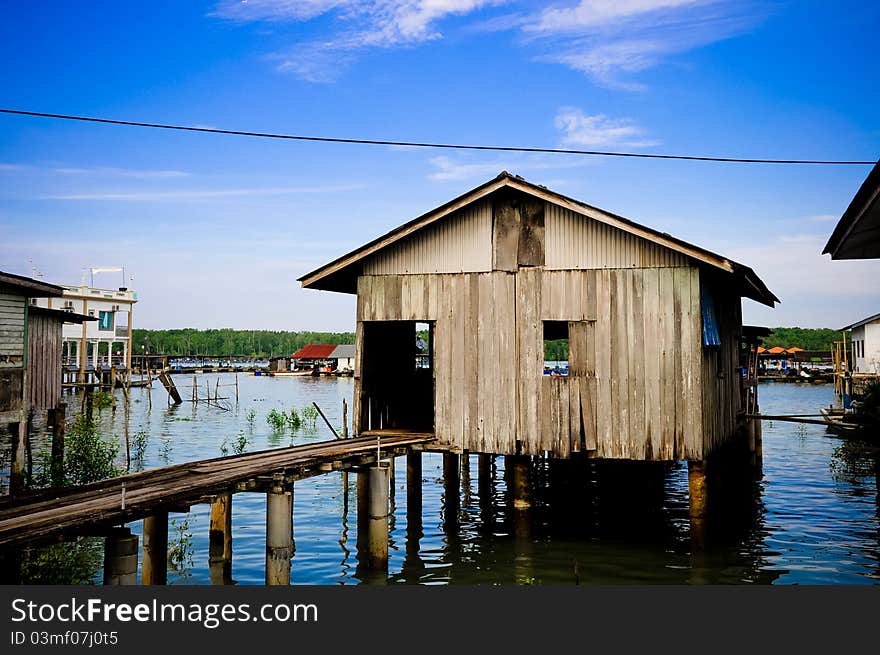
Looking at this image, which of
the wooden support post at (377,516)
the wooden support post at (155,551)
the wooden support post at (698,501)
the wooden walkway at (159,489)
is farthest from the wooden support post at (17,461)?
the wooden support post at (698,501)

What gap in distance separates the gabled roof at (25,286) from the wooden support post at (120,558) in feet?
38.9

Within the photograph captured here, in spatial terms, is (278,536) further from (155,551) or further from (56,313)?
(56,313)

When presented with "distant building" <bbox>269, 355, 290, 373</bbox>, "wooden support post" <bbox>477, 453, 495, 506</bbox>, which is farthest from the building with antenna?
"distant building" <bbox>269, 355, 290, 373</bbox>

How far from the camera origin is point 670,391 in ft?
50.8

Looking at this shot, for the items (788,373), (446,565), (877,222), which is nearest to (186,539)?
(446,565)

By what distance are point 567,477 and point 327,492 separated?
26.0ft

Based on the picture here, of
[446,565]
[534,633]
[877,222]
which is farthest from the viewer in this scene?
[446,565]

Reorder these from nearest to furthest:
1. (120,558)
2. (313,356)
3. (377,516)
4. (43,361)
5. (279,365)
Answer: (120,558) → (377,516) → (43,361) → (313,356) → (279,365)

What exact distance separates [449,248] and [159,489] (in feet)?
26.7

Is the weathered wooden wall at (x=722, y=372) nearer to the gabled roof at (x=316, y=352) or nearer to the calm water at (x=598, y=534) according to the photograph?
the calm water at (x=598, y=534)

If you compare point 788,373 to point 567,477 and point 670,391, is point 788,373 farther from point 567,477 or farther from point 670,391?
point 670,391

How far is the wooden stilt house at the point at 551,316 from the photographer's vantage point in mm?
15477

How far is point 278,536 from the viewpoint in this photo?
41.6ft

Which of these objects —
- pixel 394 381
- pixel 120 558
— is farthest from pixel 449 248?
pixel 120 558
